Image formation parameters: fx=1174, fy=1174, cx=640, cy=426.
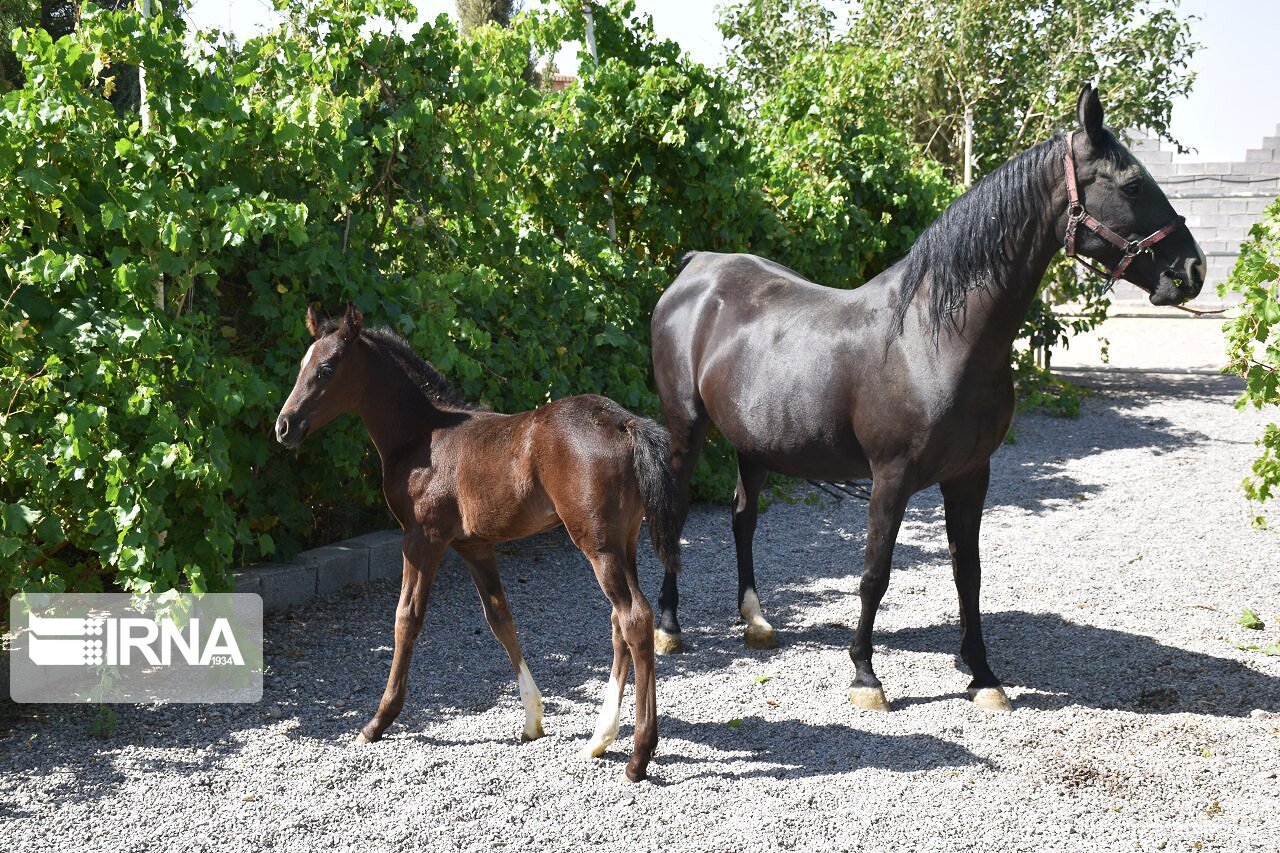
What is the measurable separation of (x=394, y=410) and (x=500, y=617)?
0.84 metres

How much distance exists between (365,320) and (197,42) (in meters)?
1.32

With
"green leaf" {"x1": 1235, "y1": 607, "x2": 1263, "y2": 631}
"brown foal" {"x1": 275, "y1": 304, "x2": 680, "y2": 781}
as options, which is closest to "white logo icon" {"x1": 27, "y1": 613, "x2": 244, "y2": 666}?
"brown foal" {"x1": 275, "y1": 304, "x2": 680, "y2": 781}

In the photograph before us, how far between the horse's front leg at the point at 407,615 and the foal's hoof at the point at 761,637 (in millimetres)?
1795

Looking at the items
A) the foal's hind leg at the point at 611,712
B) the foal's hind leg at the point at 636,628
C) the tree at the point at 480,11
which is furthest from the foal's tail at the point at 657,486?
the tree at the point at 480,11

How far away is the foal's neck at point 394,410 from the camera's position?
421 cm

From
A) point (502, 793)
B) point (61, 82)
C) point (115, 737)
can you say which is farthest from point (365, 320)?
point (502, 793)

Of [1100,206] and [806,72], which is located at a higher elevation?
[806,72]

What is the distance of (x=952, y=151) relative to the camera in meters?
14.4

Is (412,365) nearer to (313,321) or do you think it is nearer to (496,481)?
(313,321)

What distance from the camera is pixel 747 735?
170 inches

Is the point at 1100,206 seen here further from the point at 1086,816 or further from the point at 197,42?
the point at 197,42

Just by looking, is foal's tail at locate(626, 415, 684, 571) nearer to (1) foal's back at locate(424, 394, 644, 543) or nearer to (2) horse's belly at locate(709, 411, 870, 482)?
(1) foal's back at locate(424, 394, 644, 543)

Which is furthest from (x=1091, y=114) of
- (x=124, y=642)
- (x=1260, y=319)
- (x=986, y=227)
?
(x=124, y=642)

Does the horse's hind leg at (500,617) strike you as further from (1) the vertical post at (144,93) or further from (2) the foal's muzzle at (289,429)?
(1) the vertical post at (144,93)
